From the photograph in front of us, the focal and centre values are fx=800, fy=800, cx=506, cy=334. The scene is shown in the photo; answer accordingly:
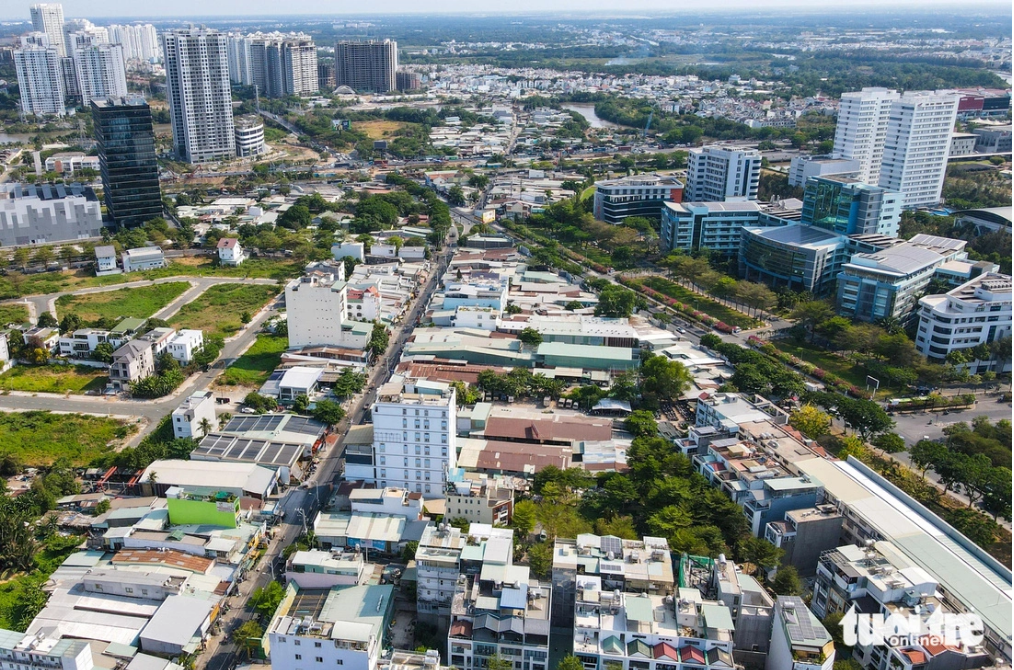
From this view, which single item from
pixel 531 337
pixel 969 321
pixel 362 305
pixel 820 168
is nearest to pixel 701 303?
pixel 531 337

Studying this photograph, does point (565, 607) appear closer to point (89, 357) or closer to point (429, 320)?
point (429, 320)

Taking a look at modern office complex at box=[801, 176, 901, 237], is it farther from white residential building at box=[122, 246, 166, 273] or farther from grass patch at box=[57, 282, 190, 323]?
white residential building at box=[122, 246, 166, 273]

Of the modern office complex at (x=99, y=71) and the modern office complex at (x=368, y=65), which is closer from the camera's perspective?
the modern office complex at (x=99, y=71)

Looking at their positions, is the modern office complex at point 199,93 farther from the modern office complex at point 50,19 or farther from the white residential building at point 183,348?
the modern office complex at point 50,19

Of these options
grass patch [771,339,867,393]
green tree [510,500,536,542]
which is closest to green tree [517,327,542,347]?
grass patch [771,339,867,393]

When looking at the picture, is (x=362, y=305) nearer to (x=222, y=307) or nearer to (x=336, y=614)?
(x=222, y=307)

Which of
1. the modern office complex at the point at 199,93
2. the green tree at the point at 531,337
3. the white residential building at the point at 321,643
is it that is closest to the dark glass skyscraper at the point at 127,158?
the modern office complex at the point at 199,93

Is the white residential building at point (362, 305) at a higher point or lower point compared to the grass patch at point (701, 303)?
higher
